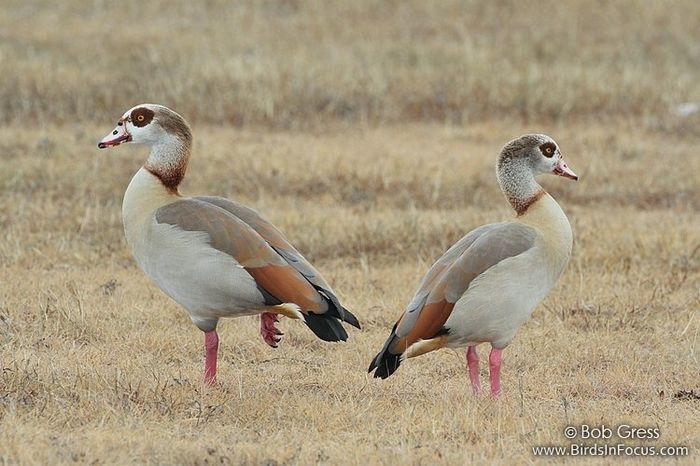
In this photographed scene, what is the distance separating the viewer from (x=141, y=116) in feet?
22.4

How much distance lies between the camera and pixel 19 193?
35.7 ft

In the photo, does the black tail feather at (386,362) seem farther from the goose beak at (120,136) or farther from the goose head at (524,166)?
the goose beak at (120,136)

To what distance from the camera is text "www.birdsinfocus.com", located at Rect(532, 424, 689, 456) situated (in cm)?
535

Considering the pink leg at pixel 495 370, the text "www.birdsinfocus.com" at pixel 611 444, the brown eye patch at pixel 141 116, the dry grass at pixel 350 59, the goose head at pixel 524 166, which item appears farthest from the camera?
the dry grass at pixel 350 59

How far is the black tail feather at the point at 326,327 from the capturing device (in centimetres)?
605

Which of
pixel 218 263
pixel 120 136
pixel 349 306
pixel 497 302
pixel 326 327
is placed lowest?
pixel 349 306

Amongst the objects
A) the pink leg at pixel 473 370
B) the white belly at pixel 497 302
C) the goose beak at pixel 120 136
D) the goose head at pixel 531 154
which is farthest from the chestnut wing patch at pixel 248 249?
the goose head at pixel 531 154

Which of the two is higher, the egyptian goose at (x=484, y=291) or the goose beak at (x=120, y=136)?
the goose beak at (x=120, y=136)

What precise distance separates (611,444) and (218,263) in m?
2.17

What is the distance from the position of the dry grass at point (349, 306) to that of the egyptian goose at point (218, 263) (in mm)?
401

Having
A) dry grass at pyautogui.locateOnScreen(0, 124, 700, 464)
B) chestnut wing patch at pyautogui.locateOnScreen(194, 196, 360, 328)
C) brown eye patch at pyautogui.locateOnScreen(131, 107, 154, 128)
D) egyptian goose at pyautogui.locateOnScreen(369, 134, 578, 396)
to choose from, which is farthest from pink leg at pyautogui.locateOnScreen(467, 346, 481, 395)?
brown eye patch at pyautogui.locateOnScreen(131, 107, 154, 128)

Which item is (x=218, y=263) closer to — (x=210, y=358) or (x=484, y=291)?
(x=210, y=358)

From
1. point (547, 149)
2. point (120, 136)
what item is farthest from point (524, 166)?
point (120, 136)

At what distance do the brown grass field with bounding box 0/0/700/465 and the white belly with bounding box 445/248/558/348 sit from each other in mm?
352
